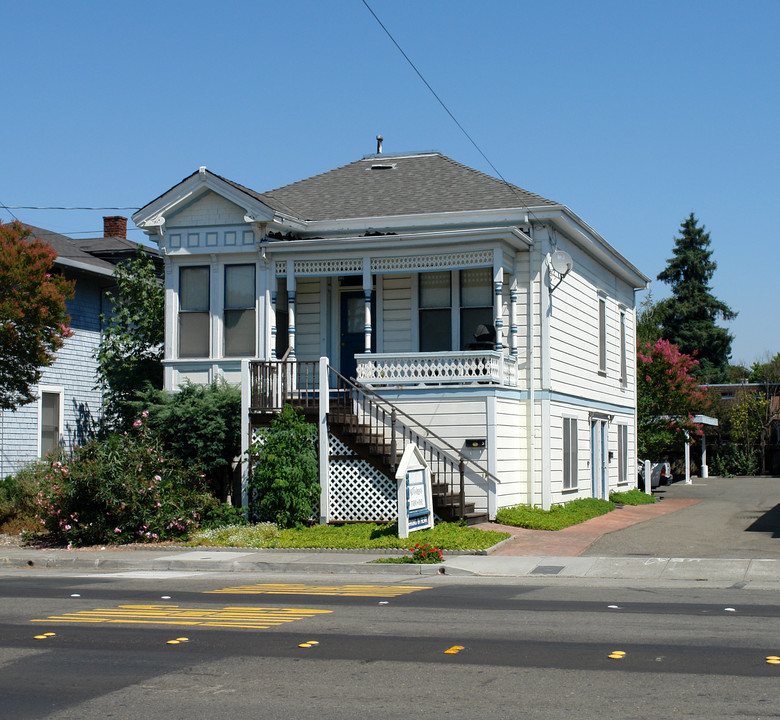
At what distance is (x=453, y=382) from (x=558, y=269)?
11.8 ft

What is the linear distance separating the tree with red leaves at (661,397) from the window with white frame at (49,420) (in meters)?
20.0

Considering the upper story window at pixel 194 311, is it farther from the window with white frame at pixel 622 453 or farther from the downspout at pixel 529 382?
the window with white frame at pixel 622 453

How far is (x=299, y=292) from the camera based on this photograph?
23.4 meters

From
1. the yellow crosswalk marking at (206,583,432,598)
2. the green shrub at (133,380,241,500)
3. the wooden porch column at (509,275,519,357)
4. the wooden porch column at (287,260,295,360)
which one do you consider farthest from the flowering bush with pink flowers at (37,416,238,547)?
→ the wooden porch column at (509,275,519,357)

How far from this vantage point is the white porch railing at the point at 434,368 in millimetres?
20172

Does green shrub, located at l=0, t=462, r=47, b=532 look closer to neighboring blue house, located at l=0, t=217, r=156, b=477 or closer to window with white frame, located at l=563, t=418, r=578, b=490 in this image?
neighboring blue house, located at l=0, t=217, r=156, b=477

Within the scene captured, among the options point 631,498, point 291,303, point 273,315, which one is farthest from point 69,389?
point 631,498

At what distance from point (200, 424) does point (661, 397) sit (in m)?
20.5

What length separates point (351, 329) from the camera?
76.5ft

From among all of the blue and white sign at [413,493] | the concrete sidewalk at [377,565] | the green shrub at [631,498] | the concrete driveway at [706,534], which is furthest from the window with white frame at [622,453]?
the concrete sidewalk at [377,565]

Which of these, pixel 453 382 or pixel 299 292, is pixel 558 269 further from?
pixel 299 292

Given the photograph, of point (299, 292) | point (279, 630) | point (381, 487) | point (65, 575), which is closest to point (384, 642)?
point (279, 630)

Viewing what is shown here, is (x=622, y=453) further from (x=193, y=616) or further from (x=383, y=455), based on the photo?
(x=193, y=616)

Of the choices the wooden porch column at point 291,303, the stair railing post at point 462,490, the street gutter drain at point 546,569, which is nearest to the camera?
the street gutter drain at point 546,569
